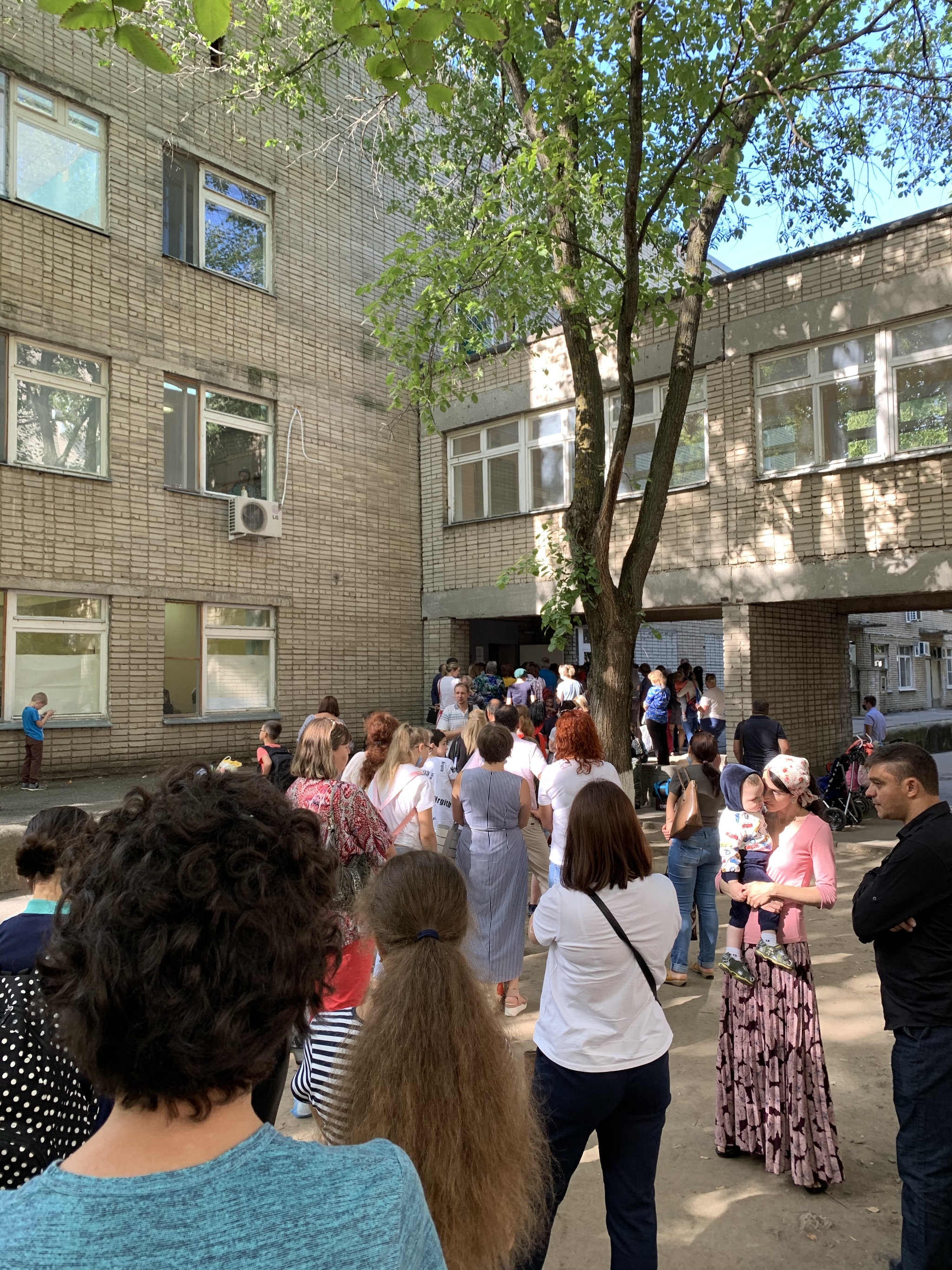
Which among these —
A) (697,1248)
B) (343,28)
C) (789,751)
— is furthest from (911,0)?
(697,1248)

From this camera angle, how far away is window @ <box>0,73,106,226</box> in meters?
10.7

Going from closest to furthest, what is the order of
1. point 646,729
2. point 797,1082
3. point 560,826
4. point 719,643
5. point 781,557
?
point 797,1082 → point 560,826 → point 781,557 → point 646,729 → point 719,643

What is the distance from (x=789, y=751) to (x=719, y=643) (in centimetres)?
1350

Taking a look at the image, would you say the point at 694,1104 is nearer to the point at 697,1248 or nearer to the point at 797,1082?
the point at 797,1082

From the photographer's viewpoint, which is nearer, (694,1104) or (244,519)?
(694,1104)

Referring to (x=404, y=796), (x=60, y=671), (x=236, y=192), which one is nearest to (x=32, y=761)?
(x=60, y=671)

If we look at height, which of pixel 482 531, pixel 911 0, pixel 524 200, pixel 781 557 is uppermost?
pixel 911 0

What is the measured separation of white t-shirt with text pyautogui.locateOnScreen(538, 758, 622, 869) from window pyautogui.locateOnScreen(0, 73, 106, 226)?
1018cm

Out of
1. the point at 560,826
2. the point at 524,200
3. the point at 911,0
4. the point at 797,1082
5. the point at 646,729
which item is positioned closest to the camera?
the point at 797,1082

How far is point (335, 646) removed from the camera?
14250mm

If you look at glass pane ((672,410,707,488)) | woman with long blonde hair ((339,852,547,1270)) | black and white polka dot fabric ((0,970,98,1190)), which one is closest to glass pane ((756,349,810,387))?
glass pane ((672,410,707,488))

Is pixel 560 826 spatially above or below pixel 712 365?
below

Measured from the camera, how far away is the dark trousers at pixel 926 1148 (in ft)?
9.07

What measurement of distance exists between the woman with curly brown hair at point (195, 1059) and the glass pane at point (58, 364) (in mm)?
11655
